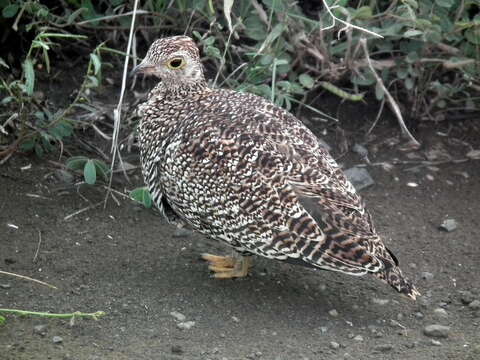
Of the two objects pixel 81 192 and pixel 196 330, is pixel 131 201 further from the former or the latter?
pixel 196 330

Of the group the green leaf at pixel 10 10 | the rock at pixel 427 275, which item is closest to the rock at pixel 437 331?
the rock at pixel 427 275

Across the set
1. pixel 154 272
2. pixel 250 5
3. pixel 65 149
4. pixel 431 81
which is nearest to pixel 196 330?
pixel 154 272

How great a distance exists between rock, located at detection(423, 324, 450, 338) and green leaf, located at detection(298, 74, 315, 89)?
1.91m

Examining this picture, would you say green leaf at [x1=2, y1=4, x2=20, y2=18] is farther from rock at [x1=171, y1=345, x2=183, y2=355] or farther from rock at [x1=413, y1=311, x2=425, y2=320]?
rock at [x1=413, y1=311, x2=425, y2=320]

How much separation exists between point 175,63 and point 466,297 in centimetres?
202

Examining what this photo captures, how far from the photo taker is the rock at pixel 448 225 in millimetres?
5668

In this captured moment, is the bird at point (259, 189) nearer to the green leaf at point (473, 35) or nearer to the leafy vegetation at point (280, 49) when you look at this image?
the leafy vegetation at point (280, 49)

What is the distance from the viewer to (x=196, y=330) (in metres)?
4.50

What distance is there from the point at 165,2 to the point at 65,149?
3.86 feet

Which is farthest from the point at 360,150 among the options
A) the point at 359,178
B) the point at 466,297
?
the point at 466,297

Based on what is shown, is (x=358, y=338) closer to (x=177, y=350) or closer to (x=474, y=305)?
(x=474, y=305)

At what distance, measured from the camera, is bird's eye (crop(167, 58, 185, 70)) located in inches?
202

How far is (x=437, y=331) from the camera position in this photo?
462 cm

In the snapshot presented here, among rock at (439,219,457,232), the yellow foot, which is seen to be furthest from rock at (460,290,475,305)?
the yellow foot
